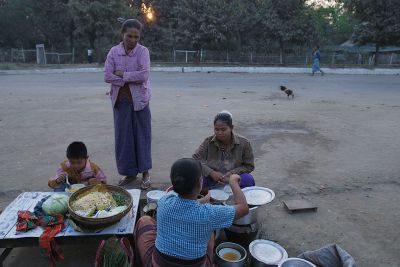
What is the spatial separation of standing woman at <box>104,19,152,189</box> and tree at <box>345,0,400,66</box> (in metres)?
25.0

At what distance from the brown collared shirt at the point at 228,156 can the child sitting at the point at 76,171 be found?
3.95 ft

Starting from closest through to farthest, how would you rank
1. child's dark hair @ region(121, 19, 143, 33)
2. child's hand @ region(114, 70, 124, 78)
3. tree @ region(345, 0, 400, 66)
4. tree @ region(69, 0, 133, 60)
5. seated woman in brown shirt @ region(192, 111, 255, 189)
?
seated woman in brown shirt @ region(192, 111, 255, 189) < child's dark hair @ region(121, 19, 143, 33) < child's hand @ region(114, 70, 124, 78) < tree @ region(345, 0, 400, 66) < tree @ region(69, 0, 133, 60)

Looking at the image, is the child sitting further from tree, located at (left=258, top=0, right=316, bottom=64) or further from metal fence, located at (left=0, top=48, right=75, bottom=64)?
metal fence, located at (left=0, top=48, right=75, bottom=64)

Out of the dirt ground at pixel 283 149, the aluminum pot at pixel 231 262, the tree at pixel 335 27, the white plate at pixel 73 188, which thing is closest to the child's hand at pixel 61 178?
the white plate at pixel 73 188

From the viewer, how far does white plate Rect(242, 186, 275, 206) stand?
3.47 m

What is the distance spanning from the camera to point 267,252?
3.16m

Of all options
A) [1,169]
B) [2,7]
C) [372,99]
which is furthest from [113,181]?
[2,7]

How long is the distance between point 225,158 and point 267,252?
128cm

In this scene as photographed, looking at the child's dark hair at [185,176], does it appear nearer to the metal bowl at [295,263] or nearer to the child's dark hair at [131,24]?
the metal bowl at [295,263]

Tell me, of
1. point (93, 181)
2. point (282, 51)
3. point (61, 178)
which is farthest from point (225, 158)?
point (282, 51)

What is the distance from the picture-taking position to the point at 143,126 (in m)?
4.78

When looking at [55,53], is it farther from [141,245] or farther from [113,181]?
[141,245]

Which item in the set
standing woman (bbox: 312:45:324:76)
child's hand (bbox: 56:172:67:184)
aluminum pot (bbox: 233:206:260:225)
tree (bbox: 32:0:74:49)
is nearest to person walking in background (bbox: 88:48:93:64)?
tree (bbox: 32:0:74:49)

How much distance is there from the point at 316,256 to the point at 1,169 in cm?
506
